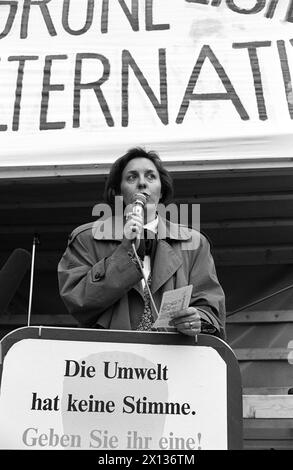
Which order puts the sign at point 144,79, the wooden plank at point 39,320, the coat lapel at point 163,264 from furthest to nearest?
1. the wooden plank at point 39,320
2. the sign at point 144,79
3. the coat lapel at point 163,264

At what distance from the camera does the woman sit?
2.39 m

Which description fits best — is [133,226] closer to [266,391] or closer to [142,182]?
[142,182]

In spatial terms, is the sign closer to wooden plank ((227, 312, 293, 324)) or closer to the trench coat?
the trench coat

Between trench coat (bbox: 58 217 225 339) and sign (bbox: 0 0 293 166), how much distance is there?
773mm

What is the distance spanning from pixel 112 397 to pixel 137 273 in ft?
1.60

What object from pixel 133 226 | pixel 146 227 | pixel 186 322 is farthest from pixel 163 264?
pixel 186 322

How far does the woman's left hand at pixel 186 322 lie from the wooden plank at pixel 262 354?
7.53 feet

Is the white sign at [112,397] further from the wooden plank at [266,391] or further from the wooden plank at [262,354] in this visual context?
the wooden plank at [262,354]

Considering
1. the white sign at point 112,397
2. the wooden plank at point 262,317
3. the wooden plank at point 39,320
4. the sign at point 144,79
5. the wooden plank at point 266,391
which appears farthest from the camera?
the wooden plank at point 39,320

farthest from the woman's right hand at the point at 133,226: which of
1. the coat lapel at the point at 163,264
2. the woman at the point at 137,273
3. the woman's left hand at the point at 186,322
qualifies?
the woman's left hand at the point at 186,322

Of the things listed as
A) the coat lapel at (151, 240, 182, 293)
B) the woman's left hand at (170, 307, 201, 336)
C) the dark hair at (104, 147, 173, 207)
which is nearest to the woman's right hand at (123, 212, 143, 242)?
the coat lapel at (151, 240, 182, 293)

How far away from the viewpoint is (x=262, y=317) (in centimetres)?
448

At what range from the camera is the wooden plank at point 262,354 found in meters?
4.34
